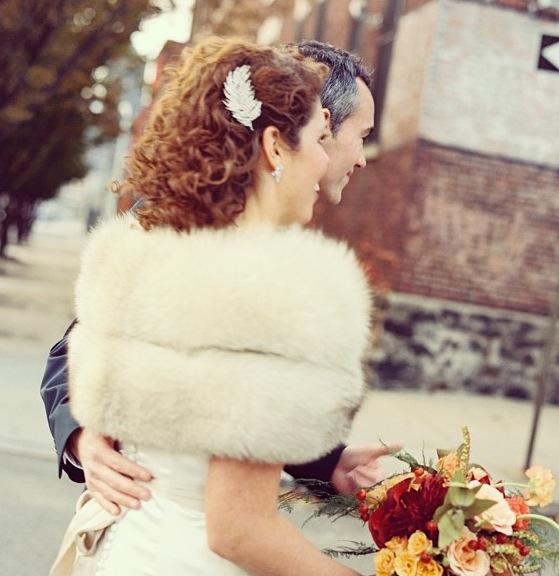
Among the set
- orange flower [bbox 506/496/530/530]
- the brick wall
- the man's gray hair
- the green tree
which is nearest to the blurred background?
the brick wall

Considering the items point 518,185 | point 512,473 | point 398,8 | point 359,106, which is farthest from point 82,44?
point 359,106

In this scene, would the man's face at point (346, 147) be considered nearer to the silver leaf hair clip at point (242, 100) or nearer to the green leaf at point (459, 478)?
the silver leaf hair clip at point (242, 100)

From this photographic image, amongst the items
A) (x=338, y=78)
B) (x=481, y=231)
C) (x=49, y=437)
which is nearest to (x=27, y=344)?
(x=49, y=437)

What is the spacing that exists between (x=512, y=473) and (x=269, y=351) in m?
6.63

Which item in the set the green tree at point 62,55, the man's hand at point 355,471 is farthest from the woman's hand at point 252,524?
the green tree at point 62,55

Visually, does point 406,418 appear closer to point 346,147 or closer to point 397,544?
point 346,147

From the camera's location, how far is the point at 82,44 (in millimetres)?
16469

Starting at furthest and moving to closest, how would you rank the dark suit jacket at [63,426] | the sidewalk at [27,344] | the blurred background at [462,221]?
1. the blurred background at [462,221]
2. the sidewalk at [27,344]
3. the dark suit jacket at [63,426]

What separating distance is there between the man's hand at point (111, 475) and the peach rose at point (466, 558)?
0.56 meters

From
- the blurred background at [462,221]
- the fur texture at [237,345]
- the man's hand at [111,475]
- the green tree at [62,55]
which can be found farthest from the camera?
the green tree at [62,55]

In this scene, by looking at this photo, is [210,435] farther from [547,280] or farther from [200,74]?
[547,280]

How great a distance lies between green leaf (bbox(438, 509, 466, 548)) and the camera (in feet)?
5.53

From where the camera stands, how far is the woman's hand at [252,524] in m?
1.66

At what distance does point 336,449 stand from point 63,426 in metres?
0.59
